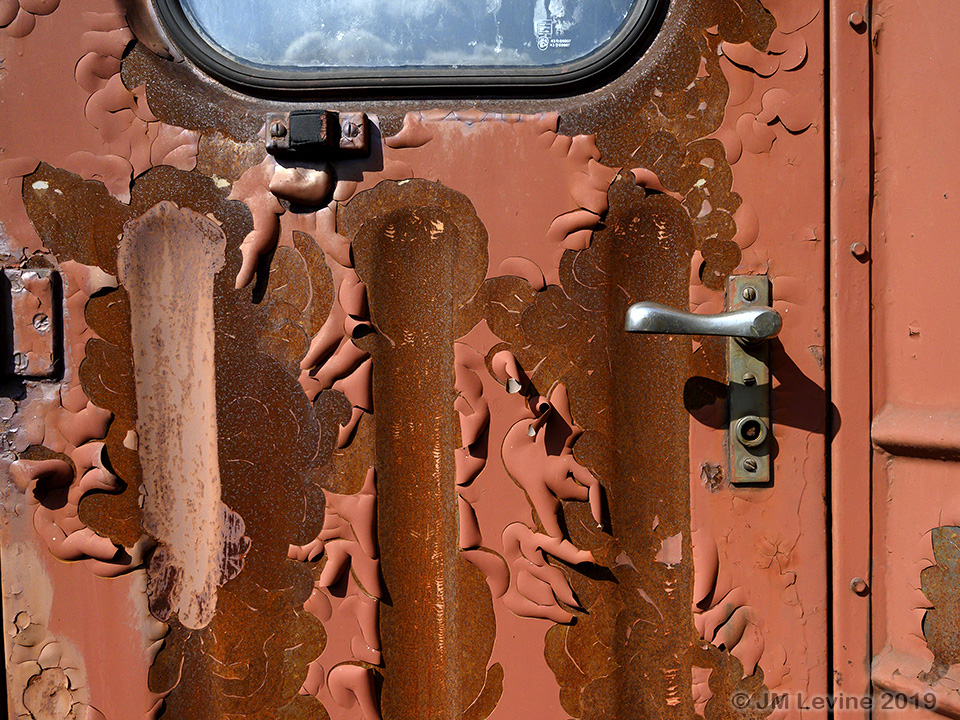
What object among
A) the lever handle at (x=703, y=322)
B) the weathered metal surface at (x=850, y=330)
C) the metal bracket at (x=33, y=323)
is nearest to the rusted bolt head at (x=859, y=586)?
the weathered metal surface at (x=850, y=330)

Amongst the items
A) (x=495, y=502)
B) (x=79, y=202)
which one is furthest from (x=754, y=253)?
(x=79, y=202)

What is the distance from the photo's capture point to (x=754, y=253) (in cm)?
67

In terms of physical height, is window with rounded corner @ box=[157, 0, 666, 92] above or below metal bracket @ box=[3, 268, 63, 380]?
above

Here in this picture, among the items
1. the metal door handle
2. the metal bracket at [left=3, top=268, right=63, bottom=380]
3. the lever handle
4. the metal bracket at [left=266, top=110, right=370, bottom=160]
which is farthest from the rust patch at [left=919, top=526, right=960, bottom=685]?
the metal bracket at [left=3, top=268, right=63, bottom=380]

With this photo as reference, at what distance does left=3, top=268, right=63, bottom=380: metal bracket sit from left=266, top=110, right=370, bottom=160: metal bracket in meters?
0.31

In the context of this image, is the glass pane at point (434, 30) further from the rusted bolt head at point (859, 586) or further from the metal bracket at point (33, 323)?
the rusted bolt head at point (859, 586)

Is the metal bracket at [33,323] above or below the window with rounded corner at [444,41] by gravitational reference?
below

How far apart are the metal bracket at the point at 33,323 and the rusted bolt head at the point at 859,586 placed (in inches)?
38.2

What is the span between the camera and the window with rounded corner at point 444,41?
0.68 metres

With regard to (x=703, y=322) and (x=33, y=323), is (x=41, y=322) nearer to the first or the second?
(x=33, y=323)

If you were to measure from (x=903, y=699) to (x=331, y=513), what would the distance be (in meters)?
0.68

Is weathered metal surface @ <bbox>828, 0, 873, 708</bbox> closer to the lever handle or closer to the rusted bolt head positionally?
→ the rusted bolt head

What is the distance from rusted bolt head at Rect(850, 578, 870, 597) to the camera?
66 cm

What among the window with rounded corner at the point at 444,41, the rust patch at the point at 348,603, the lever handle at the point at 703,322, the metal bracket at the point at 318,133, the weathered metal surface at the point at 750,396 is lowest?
the rust patch at the point at 348,603
